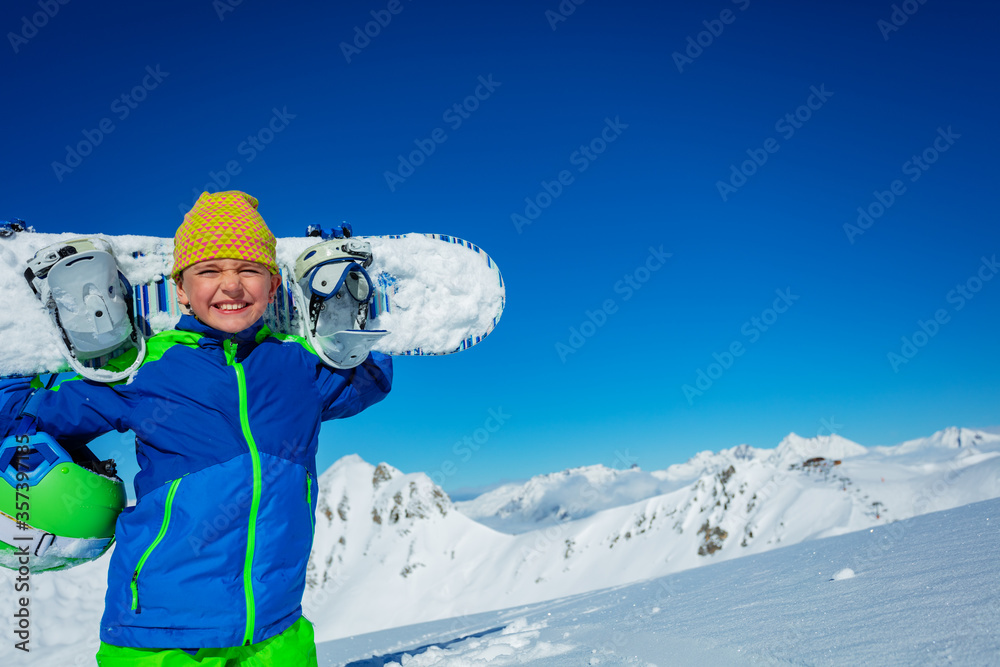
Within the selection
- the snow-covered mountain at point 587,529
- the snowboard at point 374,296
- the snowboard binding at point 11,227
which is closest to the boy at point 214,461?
the snowboard at point 374,296

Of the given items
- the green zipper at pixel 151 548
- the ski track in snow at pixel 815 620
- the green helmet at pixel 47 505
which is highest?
the green helmet at pixel 47 505

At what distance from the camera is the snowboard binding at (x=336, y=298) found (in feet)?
9.91

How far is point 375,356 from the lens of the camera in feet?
10.8

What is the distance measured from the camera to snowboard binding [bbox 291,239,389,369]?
3021 mm

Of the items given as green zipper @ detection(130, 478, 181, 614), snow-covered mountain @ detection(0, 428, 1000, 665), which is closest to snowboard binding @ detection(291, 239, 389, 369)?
green zipper @ detection(130, 478, 181, 614)

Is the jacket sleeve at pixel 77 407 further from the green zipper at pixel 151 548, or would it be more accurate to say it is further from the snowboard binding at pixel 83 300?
the green zipper at pixel 151 548

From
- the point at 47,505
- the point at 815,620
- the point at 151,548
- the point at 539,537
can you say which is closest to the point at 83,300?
the point at 47,505

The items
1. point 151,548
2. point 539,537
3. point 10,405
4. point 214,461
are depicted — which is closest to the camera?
point 151,548

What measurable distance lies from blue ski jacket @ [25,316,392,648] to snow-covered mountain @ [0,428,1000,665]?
4.43 m

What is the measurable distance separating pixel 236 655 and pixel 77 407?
1272mm

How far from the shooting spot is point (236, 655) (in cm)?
233

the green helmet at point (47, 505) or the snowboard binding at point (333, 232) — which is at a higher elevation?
the snowboard binding at point (333, 232)

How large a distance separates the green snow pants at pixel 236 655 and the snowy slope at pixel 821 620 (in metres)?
1.62

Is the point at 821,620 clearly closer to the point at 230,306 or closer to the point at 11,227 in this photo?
the point at 230,306
